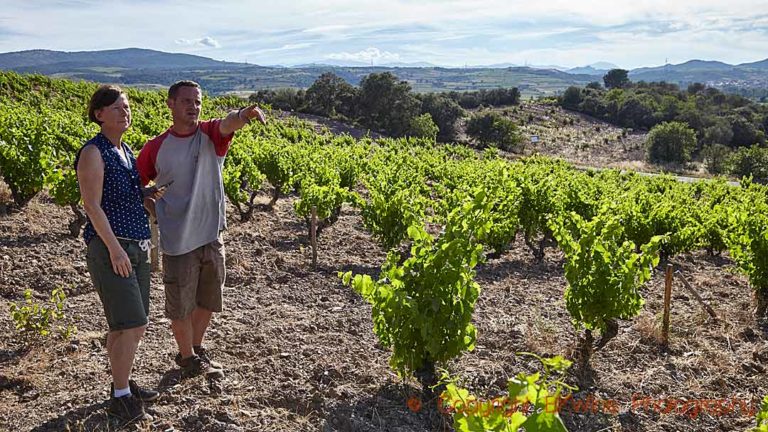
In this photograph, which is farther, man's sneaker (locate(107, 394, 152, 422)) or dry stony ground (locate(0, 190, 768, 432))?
dry stony ground (locate(0, 190, 768, 432))

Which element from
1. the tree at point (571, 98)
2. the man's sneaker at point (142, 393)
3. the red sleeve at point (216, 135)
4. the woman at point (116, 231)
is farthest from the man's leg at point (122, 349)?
the tree at point (571, 98)

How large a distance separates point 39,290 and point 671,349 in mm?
6380

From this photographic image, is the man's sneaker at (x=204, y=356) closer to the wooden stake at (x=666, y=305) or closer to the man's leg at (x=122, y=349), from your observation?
the man's leg at (x=122, y=349)

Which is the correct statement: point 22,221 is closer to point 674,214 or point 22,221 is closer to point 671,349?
point 671,349

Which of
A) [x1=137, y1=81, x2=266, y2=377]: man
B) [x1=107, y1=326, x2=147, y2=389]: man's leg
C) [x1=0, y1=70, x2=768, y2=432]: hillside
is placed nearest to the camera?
[x1=107, y1=326, x2=147, y2=389]: man's leg

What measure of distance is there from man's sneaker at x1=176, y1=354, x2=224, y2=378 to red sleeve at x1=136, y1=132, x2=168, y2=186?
1.31 metres

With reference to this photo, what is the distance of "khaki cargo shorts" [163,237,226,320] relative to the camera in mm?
3934

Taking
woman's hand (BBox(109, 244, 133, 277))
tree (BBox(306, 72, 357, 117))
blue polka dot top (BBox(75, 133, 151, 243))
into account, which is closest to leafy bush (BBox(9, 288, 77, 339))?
blue polka dot top (BBox(75, 133, 151, 243))

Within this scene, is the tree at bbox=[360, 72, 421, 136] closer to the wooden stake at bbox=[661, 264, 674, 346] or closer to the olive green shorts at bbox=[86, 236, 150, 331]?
the wooden stake at bbox=[661, 264, 674, 346]

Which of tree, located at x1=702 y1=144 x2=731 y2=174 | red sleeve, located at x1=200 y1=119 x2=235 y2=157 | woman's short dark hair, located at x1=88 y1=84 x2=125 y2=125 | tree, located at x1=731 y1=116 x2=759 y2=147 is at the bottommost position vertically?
tree, located at x1=702 y1=144 x2=731 y2=174

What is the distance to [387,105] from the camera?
50938 millimetres

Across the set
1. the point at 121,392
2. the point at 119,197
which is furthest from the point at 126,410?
the point at 119,197

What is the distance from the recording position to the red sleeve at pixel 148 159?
386 centimetres

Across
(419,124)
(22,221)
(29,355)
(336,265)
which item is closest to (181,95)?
(29,355)
